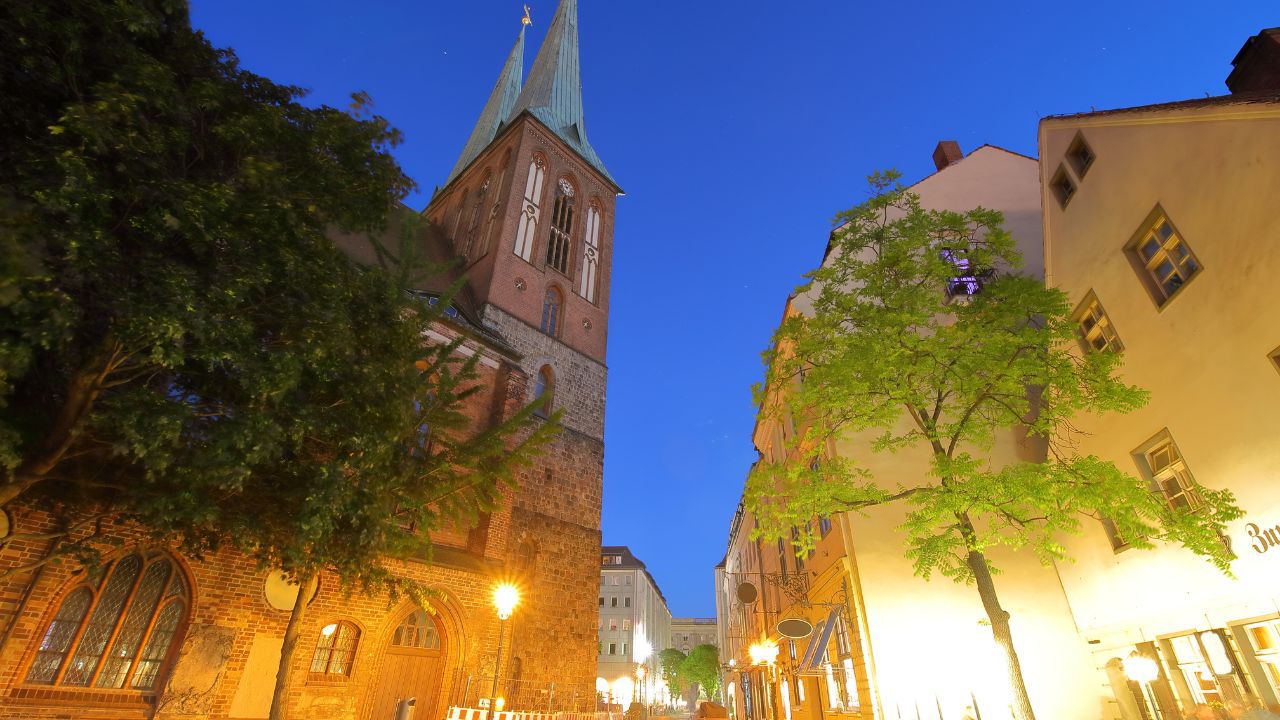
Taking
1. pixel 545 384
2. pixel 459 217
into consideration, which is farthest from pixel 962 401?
pixel 459 217

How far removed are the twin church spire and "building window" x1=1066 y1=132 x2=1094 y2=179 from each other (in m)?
23.7

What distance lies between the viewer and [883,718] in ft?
38.7

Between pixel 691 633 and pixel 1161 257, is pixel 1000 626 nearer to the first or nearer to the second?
pixel 1161 257

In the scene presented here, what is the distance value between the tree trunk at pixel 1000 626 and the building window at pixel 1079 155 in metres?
8.60

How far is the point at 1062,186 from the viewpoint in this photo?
13.5 m

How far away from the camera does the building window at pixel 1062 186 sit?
1309cm

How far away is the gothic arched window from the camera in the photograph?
33.1 ft

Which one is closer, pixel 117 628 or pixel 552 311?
pixel 117 628

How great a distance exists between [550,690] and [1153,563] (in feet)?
49.6

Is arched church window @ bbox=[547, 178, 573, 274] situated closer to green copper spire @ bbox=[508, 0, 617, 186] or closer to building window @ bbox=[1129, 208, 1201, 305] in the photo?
green copper spire @ bbox=[508, 0, 617, 186]

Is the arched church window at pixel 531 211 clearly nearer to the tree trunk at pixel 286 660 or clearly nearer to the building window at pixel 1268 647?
the tree trunk at pixel 286 660

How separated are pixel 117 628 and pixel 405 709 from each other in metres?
6.16

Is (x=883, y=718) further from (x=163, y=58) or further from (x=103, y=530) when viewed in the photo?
(x=163, y=58)

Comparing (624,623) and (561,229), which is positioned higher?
(561,229)
